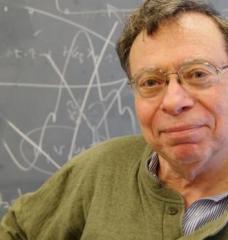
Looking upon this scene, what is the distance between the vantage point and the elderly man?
893mm

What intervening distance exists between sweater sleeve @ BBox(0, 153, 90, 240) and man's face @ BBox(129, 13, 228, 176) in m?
0.31

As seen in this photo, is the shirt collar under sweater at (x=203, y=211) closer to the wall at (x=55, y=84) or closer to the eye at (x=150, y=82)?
the eye at (x=150, y=82)

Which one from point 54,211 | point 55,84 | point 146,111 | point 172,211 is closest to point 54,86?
point 55,84

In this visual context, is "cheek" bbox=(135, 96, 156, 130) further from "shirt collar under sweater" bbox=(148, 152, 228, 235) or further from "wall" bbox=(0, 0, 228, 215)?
"wall" bbox=(0, 0, 228, 215)

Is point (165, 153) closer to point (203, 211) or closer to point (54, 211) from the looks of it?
point (203, 211)

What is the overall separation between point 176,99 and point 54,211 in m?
0.50

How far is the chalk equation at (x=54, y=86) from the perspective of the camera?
4.80 ft

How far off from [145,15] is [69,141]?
65cm

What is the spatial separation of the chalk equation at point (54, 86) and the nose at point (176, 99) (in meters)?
0.63

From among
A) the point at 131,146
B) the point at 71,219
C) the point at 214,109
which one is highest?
the point at 214,109

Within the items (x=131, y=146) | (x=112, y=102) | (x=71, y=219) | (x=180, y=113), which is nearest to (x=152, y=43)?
(x=180, y=113)

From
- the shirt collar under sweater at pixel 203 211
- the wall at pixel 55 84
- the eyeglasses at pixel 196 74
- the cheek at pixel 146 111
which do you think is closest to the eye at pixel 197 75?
the eyeglasses at pixel 196 74

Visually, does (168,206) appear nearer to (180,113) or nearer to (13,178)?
(180,113)

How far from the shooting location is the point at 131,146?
1.17 m
